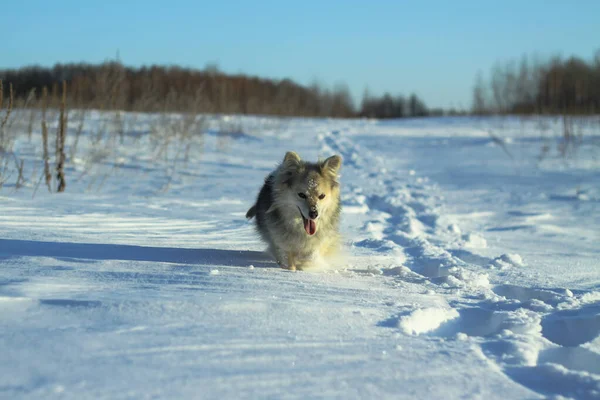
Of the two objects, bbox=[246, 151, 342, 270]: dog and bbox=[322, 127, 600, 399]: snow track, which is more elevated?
bbox=[246, 151, 342, 270]: dog

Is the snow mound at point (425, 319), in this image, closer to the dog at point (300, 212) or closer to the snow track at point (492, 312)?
the snow track at point (492, 312)

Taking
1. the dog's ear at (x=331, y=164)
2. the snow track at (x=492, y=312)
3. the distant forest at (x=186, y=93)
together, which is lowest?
the snow track at (x=492, y=312)

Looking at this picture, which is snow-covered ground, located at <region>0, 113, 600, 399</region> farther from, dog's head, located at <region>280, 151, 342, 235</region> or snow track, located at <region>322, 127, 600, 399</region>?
dog's head, located at <region>280, 151, 342, 235</region>

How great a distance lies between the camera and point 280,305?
2.79 m

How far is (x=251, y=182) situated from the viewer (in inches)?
397

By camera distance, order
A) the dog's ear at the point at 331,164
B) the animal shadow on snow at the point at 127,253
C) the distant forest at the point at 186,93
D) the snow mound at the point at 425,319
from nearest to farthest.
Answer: the snow mound at the point at 425,319
the animal shadow on snow at the point at 127,253
the dog's ear at the point at 331,164
the distant forest at the point at 186,93

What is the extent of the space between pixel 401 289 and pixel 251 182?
22.3 feet

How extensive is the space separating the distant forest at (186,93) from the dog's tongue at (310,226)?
4.10m

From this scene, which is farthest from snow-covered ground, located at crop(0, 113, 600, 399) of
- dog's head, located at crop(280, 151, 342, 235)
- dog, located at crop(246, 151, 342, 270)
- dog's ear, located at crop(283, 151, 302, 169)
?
dog's ear, located at crop(283, 151, 302, 169)

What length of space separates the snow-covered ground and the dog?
0.20m

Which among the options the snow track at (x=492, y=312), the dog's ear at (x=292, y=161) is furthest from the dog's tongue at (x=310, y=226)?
the snow track at (x=492, y=312)

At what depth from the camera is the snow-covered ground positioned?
1987 millimetres

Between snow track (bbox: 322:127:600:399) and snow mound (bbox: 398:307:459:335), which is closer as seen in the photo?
snow track (bbox: 322:127:600:399)

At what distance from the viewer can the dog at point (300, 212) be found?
13.4ft
